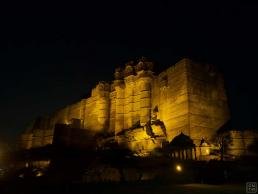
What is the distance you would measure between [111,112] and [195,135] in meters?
13.8

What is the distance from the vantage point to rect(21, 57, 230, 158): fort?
87.4ft

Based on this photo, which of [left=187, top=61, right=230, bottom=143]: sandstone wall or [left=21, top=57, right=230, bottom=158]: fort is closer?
[left=187, top=61, right=230, bottom=143]: sandstone wall

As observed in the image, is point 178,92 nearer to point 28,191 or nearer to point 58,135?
point 58,135

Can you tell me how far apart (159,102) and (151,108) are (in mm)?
1231

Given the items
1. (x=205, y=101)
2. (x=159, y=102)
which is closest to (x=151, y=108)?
(x=159, y=102)

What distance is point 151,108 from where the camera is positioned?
1236 inches

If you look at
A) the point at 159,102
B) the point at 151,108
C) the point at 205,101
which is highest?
the point at 159,102

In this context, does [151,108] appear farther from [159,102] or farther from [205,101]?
[205,101]

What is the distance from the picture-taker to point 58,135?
33344 millimetres

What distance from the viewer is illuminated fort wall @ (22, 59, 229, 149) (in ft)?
87.0

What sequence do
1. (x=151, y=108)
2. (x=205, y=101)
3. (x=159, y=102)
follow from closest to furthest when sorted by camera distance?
(x=205, y=101) → (x=159, y=102) → (x=151, y=108)

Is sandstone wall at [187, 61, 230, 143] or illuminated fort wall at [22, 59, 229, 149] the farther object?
illuminated fort wall at [22, 59, 229, 149]

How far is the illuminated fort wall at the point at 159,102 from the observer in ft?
87.0

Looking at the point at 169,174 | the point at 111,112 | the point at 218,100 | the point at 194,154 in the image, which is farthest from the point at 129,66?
the point at 169,174
